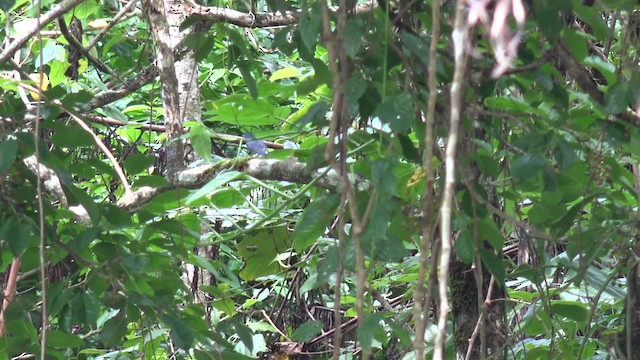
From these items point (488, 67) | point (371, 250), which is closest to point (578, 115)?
point (488, 67)

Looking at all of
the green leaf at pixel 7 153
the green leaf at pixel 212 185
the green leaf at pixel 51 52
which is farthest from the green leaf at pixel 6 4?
the green leaf at pixel 51 52

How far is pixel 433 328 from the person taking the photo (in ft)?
6.14

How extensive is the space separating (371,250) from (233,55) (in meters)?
0.64

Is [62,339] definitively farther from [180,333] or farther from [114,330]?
[180,333]

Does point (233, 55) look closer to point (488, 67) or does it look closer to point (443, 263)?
point (488, 67)

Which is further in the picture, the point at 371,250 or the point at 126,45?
the point at 126,45

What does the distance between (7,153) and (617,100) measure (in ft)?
2.78

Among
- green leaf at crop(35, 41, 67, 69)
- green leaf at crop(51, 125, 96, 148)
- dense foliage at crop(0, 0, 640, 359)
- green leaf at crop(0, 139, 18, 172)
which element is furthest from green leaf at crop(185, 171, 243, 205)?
green leaf at crop(35, 41, 67, 69)

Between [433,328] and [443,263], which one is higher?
[443,263]

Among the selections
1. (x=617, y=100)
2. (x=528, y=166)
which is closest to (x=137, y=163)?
(x=528, y=166)

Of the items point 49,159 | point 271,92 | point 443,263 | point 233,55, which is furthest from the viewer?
point 271,92

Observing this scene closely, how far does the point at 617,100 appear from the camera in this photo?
1.16 m

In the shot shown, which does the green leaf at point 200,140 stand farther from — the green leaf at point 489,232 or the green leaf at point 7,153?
the green leaf at point 489,232

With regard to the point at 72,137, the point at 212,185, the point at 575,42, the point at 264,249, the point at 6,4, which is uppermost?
the point at 6,4
